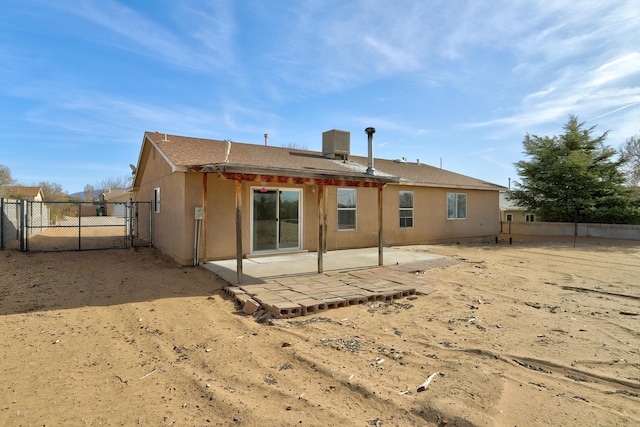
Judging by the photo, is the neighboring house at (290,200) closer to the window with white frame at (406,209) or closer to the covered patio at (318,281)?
the window with white frame at (406,209)

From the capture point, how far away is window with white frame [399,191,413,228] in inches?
535

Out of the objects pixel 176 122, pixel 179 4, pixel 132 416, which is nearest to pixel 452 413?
pixel 132 416

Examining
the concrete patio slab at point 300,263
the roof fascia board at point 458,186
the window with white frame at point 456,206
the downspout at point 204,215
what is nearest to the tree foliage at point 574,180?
the roof fascia board at point 458,186

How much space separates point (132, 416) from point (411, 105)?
13.5m

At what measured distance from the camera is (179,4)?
8.40 m

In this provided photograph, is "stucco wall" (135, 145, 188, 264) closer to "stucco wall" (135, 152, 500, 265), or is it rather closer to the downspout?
"stucco wall" (135, 152, 500, 265)

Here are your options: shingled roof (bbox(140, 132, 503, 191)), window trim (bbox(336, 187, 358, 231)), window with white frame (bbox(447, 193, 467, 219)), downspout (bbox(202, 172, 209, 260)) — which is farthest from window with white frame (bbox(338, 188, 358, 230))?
window with white frame (bbox(447, 193, 467, 219))

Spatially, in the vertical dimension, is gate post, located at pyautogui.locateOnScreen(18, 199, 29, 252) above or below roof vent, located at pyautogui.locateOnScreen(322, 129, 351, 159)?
below

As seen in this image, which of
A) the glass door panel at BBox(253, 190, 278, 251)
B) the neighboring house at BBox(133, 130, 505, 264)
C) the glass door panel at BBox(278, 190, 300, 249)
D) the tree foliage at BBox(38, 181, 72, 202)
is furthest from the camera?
the tree foliage at BBox(38, 181, 72, 202)

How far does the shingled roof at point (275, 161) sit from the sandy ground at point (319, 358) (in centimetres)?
322

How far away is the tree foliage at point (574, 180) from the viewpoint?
18219 millimetres

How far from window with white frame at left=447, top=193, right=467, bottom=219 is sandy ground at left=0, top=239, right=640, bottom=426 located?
8315mm

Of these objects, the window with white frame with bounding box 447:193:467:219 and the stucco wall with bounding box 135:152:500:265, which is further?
the window with white frame with bounding box 447:193:467:219

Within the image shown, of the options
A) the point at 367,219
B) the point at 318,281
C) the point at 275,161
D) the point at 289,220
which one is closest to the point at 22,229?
the point at 275,161
